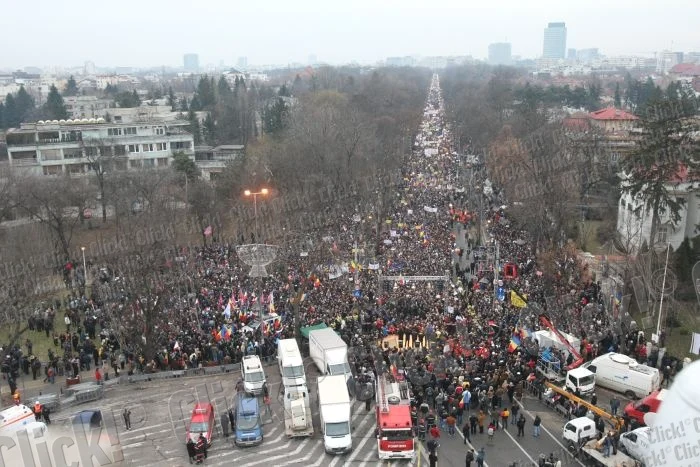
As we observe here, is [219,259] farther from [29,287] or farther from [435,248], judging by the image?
[435,248]

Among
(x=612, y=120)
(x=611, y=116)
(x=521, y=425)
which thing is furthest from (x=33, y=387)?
(x=611, y=116)

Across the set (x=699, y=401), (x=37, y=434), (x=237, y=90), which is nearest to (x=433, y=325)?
(x=37, y=434)

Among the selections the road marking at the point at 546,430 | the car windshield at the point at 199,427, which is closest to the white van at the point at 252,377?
the car windshield at the point at 199,427

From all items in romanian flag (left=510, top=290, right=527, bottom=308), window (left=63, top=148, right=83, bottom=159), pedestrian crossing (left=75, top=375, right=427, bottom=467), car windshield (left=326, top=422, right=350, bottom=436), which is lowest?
pedestrian crossing (left=75, top=375, right=427, bottom=467)

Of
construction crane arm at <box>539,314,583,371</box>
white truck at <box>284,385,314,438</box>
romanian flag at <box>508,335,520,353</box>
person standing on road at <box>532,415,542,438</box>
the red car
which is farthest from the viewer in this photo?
romanian flag at <box>508,335,520,353</box>

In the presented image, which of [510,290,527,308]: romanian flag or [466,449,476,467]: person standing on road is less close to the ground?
[510,290,527,308]: romanian flag

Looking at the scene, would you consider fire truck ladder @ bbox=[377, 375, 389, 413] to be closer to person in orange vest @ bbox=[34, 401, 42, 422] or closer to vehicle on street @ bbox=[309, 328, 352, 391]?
vehicle on street @ bbox=[309, 328, 352, 391]

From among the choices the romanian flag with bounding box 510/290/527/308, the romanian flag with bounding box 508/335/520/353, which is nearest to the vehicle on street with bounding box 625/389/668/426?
the romanian flag with bounding box 508/335/520/353
